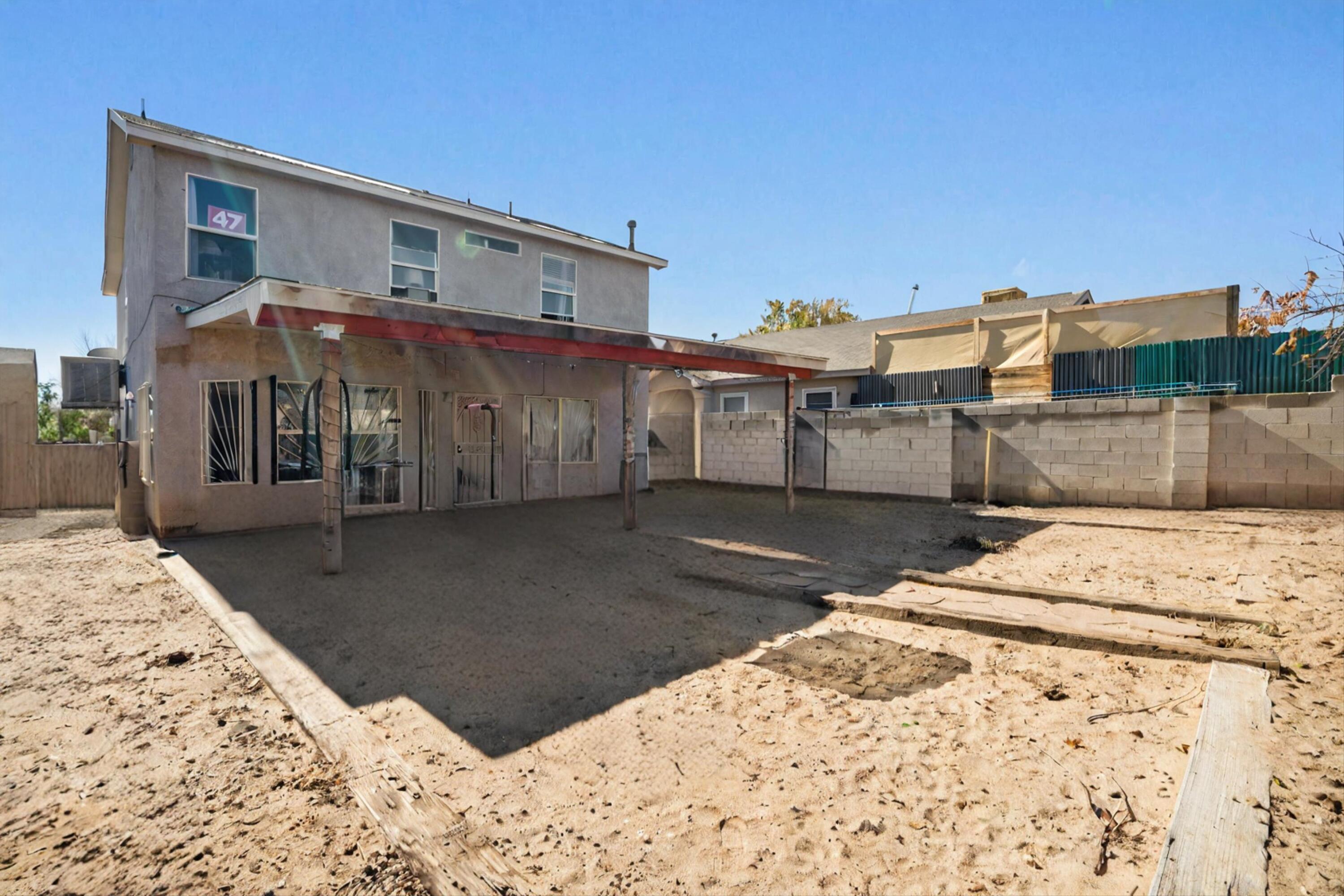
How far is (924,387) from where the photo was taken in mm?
16375

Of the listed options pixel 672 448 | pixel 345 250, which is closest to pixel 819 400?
pixel 672 448

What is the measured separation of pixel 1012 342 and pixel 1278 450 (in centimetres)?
668

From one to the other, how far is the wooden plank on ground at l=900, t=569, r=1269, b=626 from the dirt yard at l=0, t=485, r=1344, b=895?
0.95 feet

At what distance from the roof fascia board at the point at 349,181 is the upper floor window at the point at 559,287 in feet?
1.36

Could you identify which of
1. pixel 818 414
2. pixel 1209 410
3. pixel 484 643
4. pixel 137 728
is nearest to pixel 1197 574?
pixel 1209 410

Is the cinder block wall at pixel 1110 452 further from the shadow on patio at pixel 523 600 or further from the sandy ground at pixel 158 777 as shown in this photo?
the sandy ground at pixel 158 777

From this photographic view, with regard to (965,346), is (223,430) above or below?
below

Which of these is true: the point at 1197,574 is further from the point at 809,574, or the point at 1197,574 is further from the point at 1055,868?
the point at 1055,868

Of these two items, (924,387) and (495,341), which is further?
(924,387)

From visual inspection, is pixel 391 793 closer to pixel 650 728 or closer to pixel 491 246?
pixel 650 728

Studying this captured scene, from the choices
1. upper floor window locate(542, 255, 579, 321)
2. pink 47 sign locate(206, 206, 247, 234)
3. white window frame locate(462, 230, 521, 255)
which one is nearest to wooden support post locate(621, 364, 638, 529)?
upper floor window locate(542, 255, 579, 321)

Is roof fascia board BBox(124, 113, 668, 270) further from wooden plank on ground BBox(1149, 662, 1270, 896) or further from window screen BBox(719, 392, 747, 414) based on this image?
wooden plank on ground BBox(1149, 662, 1270, 896)

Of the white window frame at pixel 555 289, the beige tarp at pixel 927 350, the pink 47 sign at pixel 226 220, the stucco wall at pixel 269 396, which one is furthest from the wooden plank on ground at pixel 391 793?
the beige tarp at pixel 927 350

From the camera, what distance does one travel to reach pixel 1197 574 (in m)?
6.58
